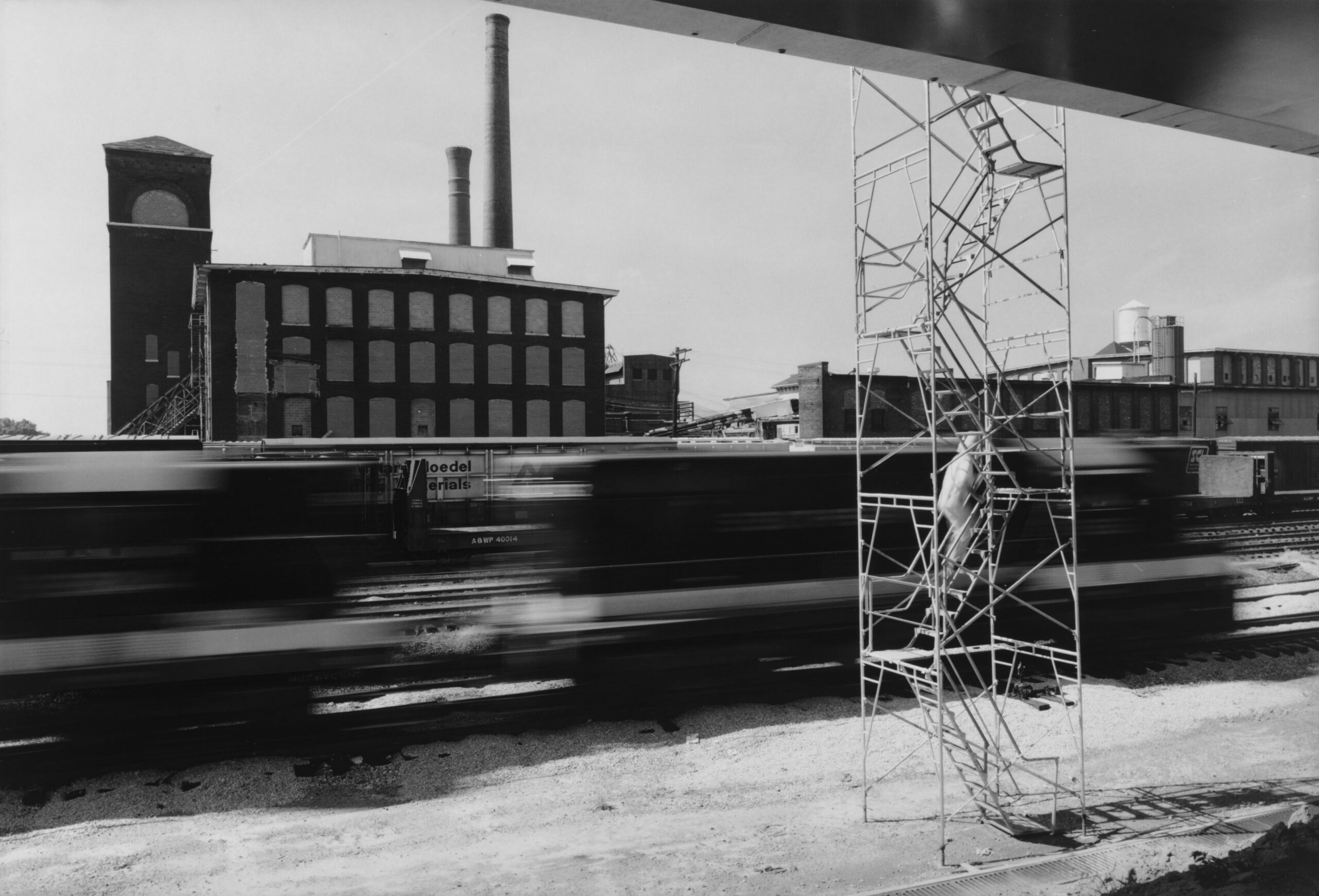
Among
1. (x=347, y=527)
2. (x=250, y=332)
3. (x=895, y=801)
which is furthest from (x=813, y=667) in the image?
(x=250, y=332)

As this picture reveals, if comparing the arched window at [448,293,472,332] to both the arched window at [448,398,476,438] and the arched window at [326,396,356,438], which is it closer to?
the arched window at [448,398,476,438]

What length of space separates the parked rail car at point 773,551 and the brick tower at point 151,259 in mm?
38651

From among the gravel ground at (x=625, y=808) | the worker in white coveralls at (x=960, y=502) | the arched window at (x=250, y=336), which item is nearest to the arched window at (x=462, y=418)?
the arched window at (x=250, y=336)

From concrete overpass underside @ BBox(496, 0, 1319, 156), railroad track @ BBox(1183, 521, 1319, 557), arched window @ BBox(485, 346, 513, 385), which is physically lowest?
railroad track @ BBox(1183, 521, 1319, 557)

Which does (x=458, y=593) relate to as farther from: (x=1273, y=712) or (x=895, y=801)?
(x=1273, y=712)

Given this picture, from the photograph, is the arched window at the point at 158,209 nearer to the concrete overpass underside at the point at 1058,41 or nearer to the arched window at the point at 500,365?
the arched window at the point at 500,365

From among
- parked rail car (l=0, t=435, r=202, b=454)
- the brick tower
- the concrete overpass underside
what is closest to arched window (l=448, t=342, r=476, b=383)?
the brick tower

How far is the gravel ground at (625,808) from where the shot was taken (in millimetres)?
6434

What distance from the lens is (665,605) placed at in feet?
34.8

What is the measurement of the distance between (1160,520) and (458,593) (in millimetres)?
12731

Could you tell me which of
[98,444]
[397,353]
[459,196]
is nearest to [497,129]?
[459,196]

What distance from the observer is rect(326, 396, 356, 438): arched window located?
37000 mm

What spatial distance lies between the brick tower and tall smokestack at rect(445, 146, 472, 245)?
38.0ft

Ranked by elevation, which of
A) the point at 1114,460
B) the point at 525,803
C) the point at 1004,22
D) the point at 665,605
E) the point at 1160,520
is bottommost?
the point at 525,803
